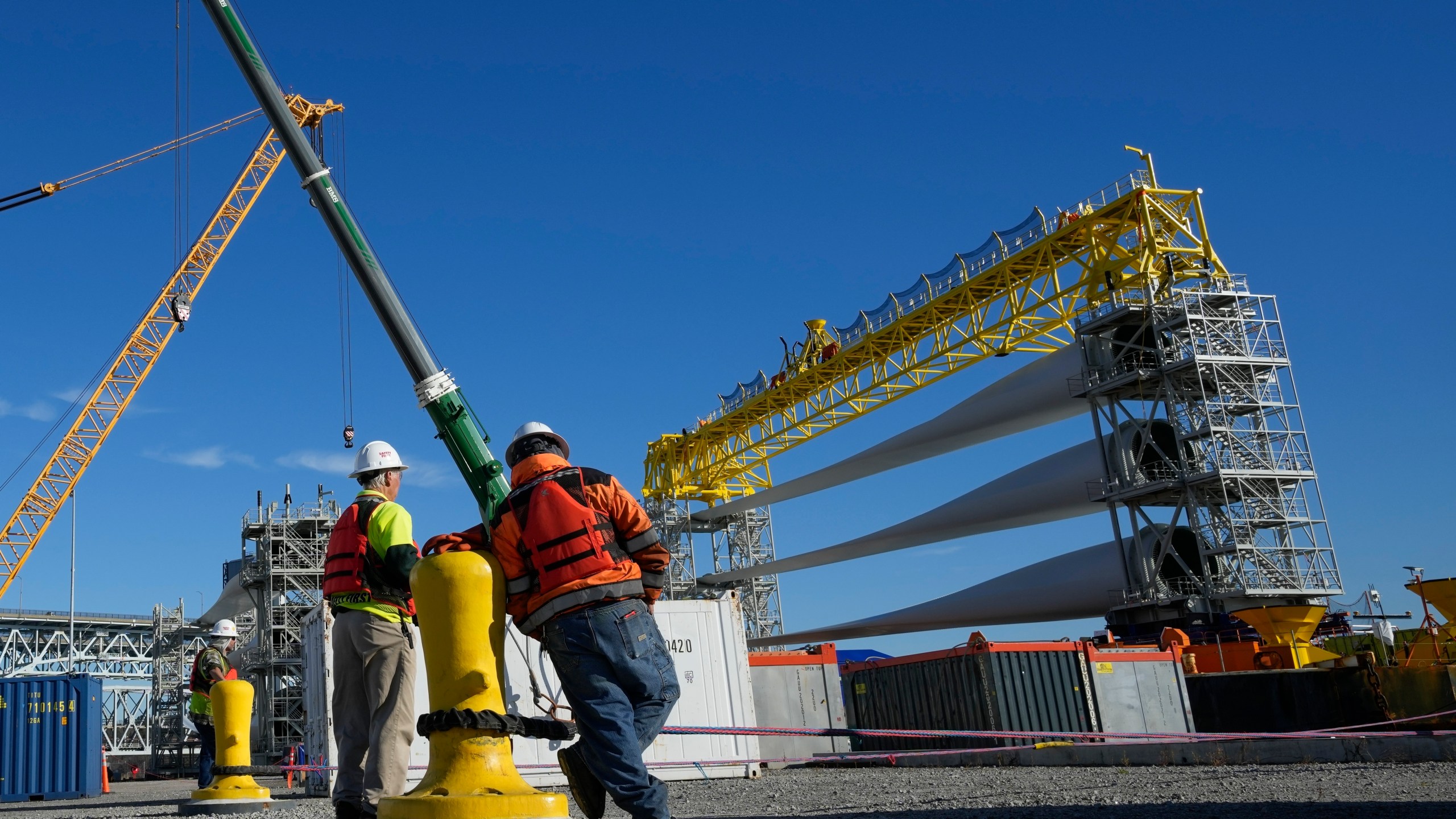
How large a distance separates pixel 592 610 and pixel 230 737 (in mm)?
5251

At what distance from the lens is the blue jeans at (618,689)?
132 inches

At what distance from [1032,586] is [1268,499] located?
350 inches

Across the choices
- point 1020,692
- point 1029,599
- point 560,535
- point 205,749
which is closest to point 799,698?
point 1020,692

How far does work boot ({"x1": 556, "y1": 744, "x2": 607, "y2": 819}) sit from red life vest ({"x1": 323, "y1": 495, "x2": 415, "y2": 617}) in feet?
5.51

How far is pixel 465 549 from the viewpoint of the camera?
358 centimetres

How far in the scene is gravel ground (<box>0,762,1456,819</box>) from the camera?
5.39 m

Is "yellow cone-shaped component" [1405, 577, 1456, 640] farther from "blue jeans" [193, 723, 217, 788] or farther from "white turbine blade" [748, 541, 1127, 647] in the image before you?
"blue jeans" [193, 723, 217, 788]

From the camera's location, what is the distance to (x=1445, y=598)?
64.2 feet

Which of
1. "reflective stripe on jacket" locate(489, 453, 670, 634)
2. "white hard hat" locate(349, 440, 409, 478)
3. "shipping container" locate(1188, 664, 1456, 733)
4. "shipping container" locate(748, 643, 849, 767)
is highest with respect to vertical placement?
"white hard hat" locate(349, 440, 409, 478)

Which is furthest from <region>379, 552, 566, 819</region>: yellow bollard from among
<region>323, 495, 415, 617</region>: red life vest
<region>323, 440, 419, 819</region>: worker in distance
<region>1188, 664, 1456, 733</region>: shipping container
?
<region>1188, 664, 1456, 733</region>: shipping container

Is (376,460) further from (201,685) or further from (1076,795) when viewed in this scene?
(201,685)

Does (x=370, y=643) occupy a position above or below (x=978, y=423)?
below

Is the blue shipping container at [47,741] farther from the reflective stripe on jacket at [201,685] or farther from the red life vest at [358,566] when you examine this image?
the red life vest at [358,566]

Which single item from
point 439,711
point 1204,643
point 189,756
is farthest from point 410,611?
point 189,756
